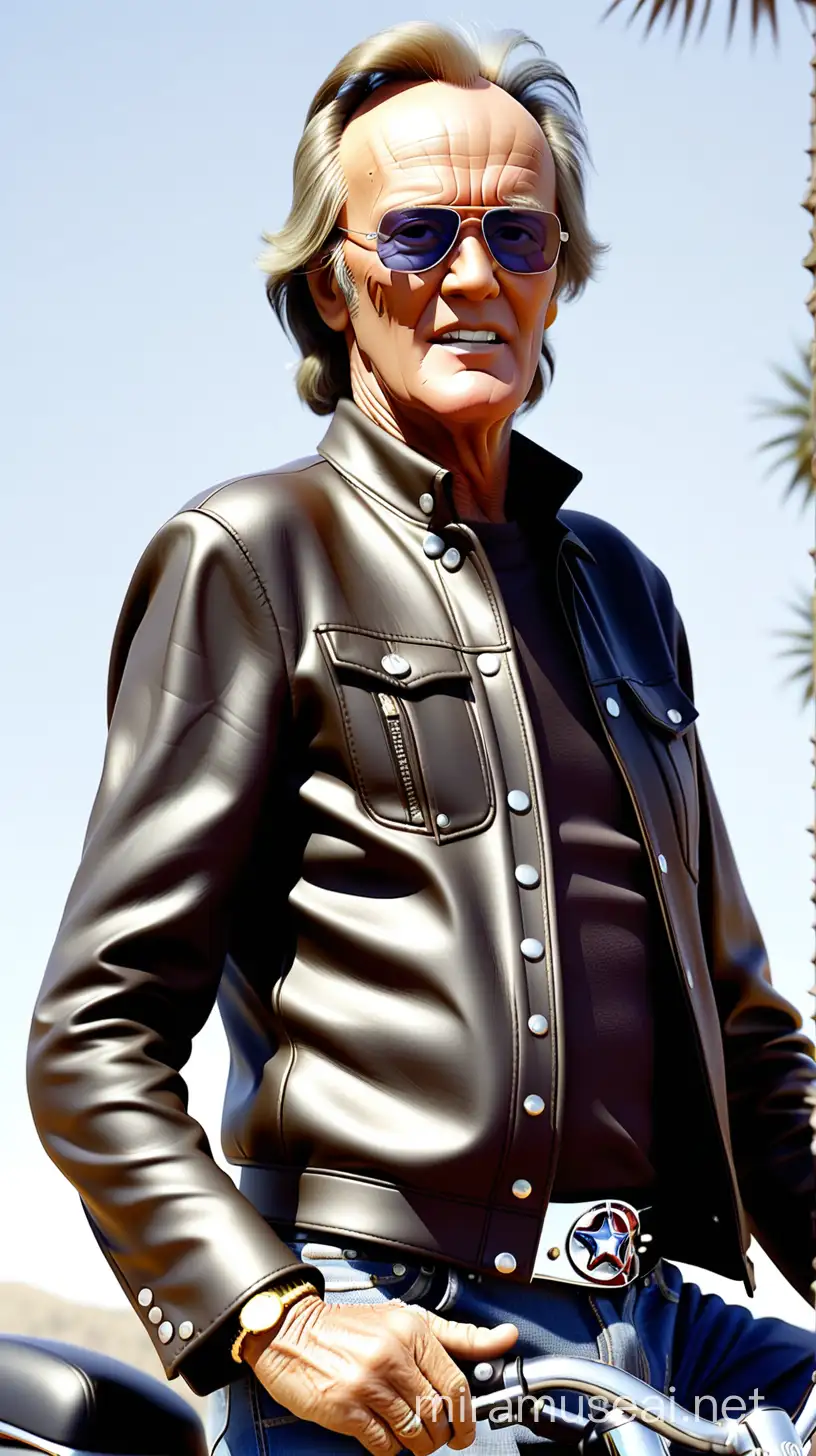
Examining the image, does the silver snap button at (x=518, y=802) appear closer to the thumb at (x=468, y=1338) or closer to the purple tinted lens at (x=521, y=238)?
the thumb at (x=468, y=1338)

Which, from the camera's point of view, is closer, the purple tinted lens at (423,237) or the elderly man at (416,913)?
the elderly man at (416,913)

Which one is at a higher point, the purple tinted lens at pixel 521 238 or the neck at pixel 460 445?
the purple tinted lens at pixel 521 238

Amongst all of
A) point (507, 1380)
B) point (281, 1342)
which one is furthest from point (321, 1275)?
point (507, 1380)

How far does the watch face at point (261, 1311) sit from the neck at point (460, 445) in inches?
43.2

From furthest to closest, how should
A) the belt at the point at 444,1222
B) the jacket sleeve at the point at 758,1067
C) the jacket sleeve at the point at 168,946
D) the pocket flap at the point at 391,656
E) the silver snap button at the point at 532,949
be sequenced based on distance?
the jacket sleeve at the point at 758,1067
the pocket flap at the point at 391,656
the silver snap button at the point at 532,949
the belt at the point at 444,1222
the jacket sleeve at the point at 168,946

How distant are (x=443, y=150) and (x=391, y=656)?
716 mm

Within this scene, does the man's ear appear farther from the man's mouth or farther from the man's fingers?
the man's fingers

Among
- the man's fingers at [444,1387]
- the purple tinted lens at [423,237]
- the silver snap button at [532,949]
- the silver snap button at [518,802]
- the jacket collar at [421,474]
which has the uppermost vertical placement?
the purple tinted lens at [423,237]

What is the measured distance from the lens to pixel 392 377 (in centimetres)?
271

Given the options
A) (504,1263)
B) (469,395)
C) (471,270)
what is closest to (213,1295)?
(504,1263)

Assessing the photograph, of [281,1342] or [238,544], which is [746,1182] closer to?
[281,1342]

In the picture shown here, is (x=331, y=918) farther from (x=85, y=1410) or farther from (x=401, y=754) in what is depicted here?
(x=85, y=1410)

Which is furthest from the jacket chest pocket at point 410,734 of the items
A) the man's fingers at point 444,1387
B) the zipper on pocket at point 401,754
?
the man's fingers at point 444,1387

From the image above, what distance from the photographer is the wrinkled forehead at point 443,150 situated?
267 centimetres
